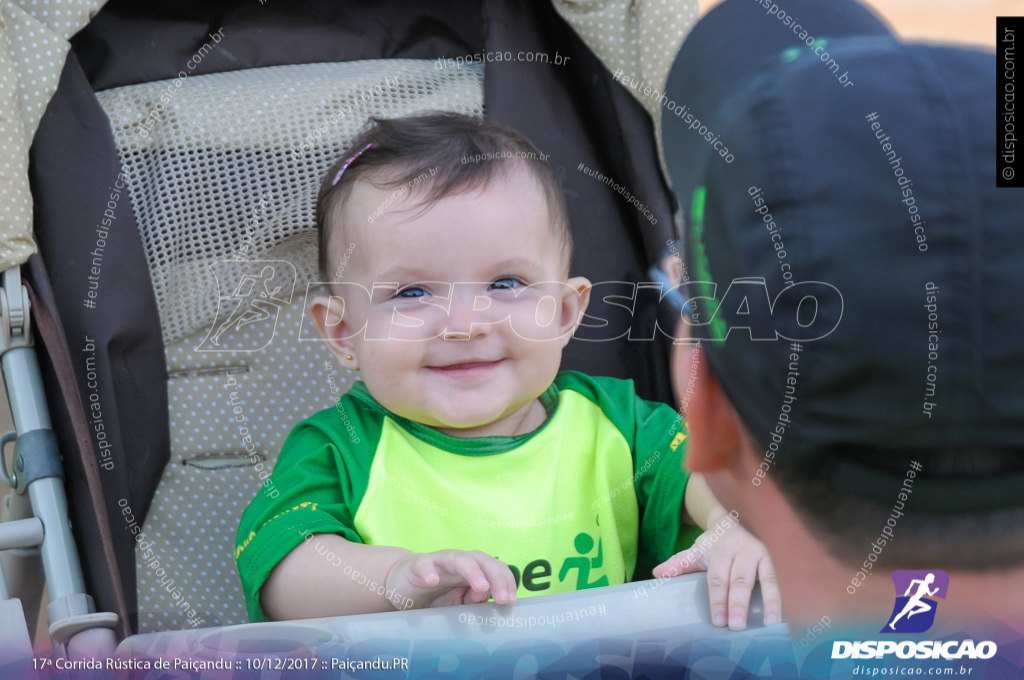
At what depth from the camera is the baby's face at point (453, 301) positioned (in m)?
0.97

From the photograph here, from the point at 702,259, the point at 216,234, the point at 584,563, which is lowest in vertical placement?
the point at 584,563

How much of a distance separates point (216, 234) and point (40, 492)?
337mm

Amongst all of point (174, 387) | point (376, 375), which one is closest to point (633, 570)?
point (376, 375)

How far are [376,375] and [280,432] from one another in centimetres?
23

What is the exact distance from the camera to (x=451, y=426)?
101cm

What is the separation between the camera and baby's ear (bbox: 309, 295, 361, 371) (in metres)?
1.05

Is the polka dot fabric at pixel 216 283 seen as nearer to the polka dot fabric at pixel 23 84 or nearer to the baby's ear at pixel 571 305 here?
the polka dot fabric at pixel 23 84

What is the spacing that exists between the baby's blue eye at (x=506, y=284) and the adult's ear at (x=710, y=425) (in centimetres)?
45

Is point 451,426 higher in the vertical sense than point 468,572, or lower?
higher

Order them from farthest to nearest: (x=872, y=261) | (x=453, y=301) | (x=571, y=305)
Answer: (x=571, y=305) → (x=453, y=301) → (x=872, y=261)

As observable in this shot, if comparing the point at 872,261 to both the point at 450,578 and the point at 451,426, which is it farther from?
the point at 451,426

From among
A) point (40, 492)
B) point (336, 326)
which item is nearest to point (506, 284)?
point (336, 326)

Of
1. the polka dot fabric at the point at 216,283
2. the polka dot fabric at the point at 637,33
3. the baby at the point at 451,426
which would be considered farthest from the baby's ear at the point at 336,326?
the polka dot fabric at the point at 637,33

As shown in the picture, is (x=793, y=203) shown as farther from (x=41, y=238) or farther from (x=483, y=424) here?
(x=41, y=238)
